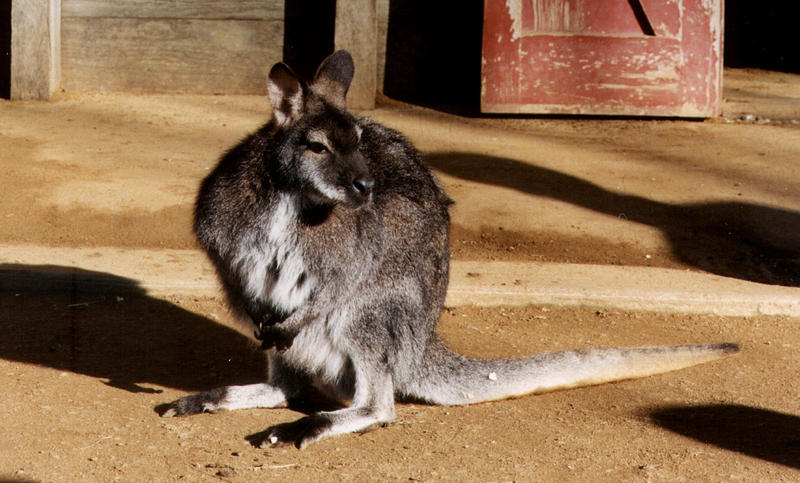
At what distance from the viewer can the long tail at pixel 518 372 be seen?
3.55 m

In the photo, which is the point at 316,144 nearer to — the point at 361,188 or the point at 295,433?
the point at 361,188

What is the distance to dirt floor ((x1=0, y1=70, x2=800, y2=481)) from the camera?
10.1ft

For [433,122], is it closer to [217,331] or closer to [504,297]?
[504,297]

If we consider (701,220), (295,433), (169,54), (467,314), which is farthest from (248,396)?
(169,54)

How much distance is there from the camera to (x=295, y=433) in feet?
10.4

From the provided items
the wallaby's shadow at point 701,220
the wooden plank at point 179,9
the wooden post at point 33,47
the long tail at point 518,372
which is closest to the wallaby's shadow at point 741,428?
the long tail at point 518,372

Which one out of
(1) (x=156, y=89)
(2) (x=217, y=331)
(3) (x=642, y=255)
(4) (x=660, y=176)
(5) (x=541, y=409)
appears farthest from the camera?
(1) (x=156, y=89)

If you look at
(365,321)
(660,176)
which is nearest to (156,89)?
(660,176)

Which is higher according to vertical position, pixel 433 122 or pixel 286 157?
pixel 286 157

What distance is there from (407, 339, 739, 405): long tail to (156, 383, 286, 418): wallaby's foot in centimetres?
47

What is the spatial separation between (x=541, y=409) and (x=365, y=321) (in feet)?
2.30

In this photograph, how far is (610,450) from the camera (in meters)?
3.19

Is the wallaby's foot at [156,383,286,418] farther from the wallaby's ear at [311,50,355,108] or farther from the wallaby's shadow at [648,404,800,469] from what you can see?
the wallaby's shadow at [648,404,800,469]

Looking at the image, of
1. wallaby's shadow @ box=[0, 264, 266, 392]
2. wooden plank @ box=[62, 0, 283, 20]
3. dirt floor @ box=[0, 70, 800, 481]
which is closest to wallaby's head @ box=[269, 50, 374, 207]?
dirt floor @ box=[0, 70, 800, 481]
